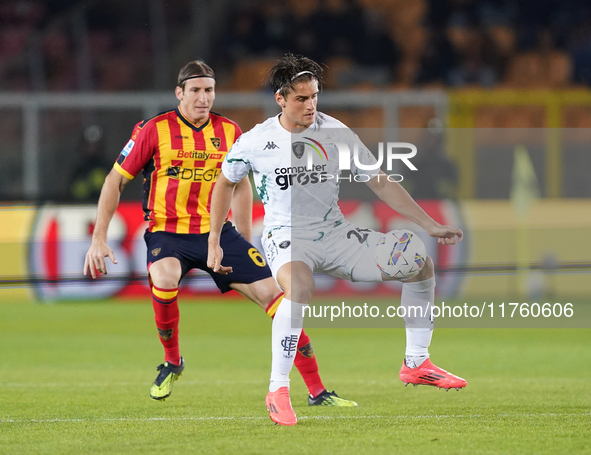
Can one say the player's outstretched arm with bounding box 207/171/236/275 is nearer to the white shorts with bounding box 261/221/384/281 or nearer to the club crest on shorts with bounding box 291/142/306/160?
the white shorts with bounding box 261/221/384/281

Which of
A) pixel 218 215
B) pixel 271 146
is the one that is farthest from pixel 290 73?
pixel 218 215

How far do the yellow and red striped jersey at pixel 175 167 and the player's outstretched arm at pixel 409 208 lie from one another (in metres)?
1.30

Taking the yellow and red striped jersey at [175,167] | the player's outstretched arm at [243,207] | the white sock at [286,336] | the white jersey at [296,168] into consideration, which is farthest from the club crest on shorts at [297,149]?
the yellow and red striped jersey at [175,167]

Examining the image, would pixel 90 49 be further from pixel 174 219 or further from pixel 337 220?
pixel 337 220

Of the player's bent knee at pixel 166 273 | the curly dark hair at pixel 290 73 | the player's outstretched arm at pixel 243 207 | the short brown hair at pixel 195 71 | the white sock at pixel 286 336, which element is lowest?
the white sock at pixel 286 336

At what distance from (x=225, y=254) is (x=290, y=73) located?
141 cm

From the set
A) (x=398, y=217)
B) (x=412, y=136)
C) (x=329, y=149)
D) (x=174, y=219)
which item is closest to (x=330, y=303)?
(x=398, y=217)

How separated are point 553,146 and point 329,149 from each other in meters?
7.46

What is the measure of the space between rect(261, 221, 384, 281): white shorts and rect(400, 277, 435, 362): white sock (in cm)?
29

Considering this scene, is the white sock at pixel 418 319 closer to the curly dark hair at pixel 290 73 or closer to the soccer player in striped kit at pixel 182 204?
the soccer player in striped kit at pixel 182 204

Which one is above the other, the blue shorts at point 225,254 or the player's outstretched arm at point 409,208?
the player's outstretched arm at point 409,208

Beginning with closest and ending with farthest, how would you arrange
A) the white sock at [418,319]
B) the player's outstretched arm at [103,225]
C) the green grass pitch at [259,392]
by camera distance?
the green grass pitch at [259,392] → the white sock at [418,319] → the player's outstretched arm at [103,225]

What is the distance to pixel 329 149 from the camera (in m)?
5.07

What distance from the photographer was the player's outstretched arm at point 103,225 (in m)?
5.34
